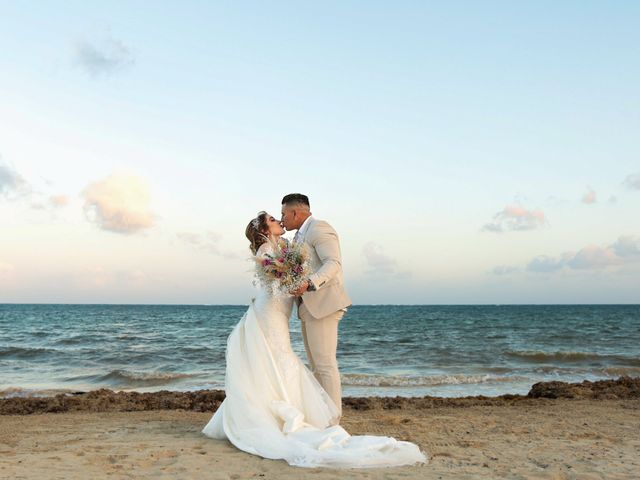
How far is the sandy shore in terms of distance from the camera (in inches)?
168

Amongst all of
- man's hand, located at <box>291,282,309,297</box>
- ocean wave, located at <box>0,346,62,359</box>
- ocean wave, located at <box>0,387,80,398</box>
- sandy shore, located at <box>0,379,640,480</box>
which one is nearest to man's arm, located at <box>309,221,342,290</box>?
man's hand, located at <box>291,282,309,297</box>

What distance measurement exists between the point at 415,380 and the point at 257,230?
25.7 feet

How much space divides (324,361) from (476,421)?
2458mm

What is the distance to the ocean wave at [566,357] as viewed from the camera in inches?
679

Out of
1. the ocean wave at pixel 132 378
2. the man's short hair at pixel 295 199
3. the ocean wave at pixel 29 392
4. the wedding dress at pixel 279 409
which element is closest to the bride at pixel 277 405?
the wedding dress at pixel 279 409

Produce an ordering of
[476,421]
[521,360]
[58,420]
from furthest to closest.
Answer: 1. [521,360]
2. [58,420]
3. [476,421]

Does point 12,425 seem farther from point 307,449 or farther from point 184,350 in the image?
point 184,350

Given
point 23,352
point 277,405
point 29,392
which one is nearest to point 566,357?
point 29,392

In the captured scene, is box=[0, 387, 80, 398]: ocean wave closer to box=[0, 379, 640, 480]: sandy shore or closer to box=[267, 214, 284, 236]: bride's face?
box=[0, 379, 640, 480]: sandy shore

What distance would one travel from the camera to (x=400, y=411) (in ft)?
25.7

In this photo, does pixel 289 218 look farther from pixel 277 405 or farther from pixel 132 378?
pixel 132 378

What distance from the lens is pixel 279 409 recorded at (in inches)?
196

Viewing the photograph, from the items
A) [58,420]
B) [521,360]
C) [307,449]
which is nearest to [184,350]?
[521,360]

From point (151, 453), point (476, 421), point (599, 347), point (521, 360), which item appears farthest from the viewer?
point (599, 347)
